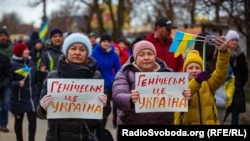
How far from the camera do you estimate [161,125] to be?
4785mm

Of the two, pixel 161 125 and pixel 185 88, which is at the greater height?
pixel 185 88

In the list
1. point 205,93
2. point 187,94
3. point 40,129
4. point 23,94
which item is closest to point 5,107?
point 40,129

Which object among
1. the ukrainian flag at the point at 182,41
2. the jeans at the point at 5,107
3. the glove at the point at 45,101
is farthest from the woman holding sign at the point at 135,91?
the jeans at the point at 5,107

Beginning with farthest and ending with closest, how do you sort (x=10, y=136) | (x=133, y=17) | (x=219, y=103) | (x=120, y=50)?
(x=133, y=17) → (x=120, y=50) → (x=10, y=136) → (x=219, y=103)

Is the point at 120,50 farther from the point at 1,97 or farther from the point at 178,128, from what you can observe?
the point at 178,128

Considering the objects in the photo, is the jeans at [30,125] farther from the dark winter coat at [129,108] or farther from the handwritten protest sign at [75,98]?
the handwritten protest sign at [75,98]

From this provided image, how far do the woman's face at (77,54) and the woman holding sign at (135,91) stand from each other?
0.42 m

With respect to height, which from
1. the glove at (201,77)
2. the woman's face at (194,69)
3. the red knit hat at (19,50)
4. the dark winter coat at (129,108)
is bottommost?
the dark winter coat at (129,108)

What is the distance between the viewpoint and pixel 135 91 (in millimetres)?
4938

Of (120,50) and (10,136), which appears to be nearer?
(10,136)

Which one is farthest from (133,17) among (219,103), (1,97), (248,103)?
(219,103)

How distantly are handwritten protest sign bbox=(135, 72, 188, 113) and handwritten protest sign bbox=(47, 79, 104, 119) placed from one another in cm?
38

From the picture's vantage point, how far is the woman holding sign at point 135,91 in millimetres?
4938

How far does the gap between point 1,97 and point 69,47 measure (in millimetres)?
5367
